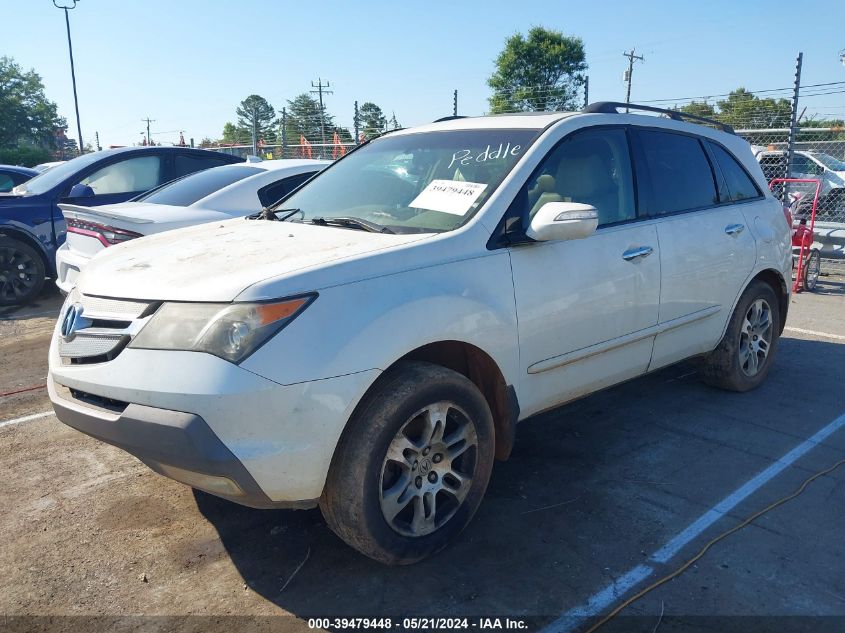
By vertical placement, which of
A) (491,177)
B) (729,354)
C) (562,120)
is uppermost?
(562,120)

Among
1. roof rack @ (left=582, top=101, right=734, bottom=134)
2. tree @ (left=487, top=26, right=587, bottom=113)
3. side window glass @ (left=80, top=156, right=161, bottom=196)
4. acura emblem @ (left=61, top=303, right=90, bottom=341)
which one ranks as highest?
tree @ (left=487, top=26, right=587, bottom=113)

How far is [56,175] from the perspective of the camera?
8.74 metres

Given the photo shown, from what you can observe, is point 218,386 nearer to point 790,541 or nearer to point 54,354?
point 54,354

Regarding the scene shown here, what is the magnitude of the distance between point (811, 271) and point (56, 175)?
9.64 metres

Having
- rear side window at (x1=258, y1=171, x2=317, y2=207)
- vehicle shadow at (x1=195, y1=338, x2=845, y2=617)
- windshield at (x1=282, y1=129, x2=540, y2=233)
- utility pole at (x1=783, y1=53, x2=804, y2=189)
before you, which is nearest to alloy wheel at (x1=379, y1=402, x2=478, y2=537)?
vehicle shadow at (x1=195, y1=338, x2=845, y2=617)

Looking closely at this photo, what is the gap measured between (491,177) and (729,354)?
243 centimetres

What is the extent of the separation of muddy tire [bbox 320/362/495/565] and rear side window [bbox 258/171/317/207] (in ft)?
13.9

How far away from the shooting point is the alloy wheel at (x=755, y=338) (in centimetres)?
503

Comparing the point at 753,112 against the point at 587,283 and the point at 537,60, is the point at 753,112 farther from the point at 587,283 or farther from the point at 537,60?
the point at 537,60

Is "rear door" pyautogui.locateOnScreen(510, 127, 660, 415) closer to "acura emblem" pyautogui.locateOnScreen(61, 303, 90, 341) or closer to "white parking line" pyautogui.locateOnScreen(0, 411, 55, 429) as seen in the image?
"acura emblem" pyautogui.locateOnScreen(61, 303, 90, 341)

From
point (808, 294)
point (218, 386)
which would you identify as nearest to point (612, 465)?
point (218, 386)

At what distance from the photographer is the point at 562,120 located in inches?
149

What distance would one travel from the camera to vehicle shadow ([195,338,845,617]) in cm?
285

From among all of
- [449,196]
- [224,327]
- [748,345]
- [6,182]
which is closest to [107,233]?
[449,196]
